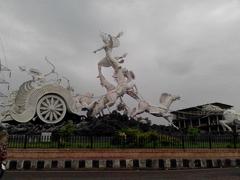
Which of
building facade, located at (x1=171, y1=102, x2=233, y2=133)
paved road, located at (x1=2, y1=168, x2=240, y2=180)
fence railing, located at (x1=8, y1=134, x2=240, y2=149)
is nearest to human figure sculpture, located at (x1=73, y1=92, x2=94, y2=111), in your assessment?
fence railing, located at (x1=8, y1=134, x2=240, y2=149)

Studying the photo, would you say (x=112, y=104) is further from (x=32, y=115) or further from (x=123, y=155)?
(x=123, y=155)

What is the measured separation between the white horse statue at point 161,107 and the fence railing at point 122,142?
1098 cm

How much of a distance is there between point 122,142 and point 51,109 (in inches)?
531

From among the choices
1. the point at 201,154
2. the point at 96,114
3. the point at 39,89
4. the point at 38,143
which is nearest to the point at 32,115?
the point at 39,89

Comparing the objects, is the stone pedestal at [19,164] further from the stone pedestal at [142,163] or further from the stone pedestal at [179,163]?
the stone pedestal at [179,163]

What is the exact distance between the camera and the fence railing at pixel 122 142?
20375 millimetres

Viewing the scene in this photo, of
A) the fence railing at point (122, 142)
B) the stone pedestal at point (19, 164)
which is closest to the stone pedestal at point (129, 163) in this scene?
the fence railing at point (122, 142)

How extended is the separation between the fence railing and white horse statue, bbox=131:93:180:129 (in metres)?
11.0

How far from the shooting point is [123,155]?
2038 centimetres

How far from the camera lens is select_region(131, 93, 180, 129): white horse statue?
33.9 m

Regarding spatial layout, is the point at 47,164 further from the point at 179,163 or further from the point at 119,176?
the point at 179,163

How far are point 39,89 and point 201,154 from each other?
17165 mm

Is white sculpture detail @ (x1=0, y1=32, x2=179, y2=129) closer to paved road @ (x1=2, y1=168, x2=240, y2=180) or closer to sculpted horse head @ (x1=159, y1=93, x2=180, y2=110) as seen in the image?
sculpted horse head @ (x1=159, y1=93, x2=180, y2=110)

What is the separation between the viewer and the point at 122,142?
21.2 metres
